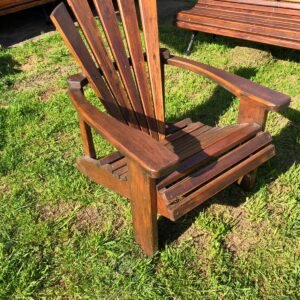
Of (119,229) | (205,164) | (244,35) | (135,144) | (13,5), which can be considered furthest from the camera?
(13,5)

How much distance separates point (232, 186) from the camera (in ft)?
8.61

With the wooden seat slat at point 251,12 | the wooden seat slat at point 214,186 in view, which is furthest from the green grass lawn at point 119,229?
the wooden seat slat at point 251,12

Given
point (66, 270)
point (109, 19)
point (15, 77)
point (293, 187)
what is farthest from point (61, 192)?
point (15, 77)

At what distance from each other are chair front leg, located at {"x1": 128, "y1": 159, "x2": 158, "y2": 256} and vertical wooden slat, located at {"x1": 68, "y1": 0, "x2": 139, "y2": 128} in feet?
2.38

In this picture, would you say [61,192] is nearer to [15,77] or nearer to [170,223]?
[170,223]

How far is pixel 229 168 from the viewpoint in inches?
78.3

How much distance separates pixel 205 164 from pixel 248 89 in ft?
1.57

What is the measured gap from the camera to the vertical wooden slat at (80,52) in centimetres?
212

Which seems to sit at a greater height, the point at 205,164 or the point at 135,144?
the point at 135,144

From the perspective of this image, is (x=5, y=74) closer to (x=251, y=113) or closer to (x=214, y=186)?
(x=251, y=113)

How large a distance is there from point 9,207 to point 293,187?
1927 millimetres

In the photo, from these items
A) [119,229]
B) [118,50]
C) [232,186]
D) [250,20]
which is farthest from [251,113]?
[250,20]

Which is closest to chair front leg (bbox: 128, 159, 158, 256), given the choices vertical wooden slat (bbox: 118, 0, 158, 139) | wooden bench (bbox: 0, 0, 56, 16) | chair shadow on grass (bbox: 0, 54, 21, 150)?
vertical wooden slat (bbox: 118, 0, 158, 139)

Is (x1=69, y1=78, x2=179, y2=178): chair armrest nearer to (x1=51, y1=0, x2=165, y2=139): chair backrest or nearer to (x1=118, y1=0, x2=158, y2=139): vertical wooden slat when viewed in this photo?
(x1=51, y1=0, x2=165, y2=139): chair backrest
